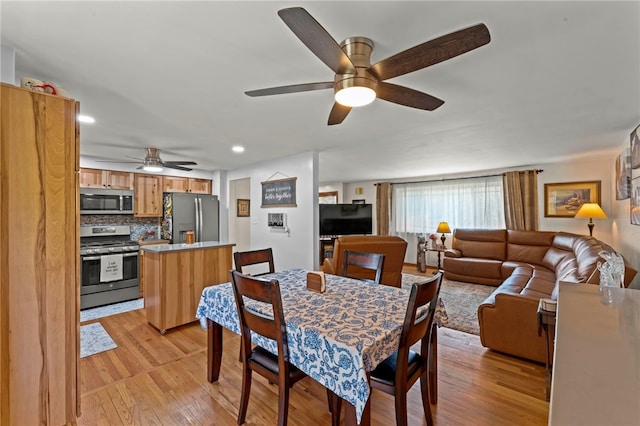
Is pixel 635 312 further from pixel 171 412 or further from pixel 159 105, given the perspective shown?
pixel 159 105

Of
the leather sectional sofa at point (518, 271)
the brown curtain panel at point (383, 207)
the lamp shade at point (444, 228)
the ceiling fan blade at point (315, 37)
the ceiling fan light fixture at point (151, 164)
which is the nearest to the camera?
the ceiling fan blade at point (315, 37)

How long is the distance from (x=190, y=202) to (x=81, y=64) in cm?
360

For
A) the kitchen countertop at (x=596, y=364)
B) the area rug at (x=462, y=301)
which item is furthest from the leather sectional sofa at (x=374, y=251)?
the kitchen countertop at (x=596, y=364)

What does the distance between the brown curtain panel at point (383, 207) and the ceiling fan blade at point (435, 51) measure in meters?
5.87

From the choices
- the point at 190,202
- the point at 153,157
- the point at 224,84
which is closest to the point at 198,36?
the point at 224,84

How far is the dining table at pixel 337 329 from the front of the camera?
121 centimetres

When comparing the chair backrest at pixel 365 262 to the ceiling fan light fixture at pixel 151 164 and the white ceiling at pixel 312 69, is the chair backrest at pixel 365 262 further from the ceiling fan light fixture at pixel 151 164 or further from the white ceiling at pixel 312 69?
the ceiling fan light fixture at pixel 151 164

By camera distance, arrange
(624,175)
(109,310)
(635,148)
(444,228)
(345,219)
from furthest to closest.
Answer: (345,219) → (444,228) → (109,310) → (624,175) → (635,148)

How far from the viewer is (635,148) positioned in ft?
9.11

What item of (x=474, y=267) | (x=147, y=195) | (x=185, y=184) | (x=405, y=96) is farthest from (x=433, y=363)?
(x=185, y=184)

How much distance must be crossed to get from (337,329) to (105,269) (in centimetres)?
401

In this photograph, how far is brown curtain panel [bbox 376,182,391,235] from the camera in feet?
23.5

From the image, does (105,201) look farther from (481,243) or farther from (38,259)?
(481,243)

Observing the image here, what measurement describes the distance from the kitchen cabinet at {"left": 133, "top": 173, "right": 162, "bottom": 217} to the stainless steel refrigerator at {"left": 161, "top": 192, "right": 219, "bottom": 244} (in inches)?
4.6
